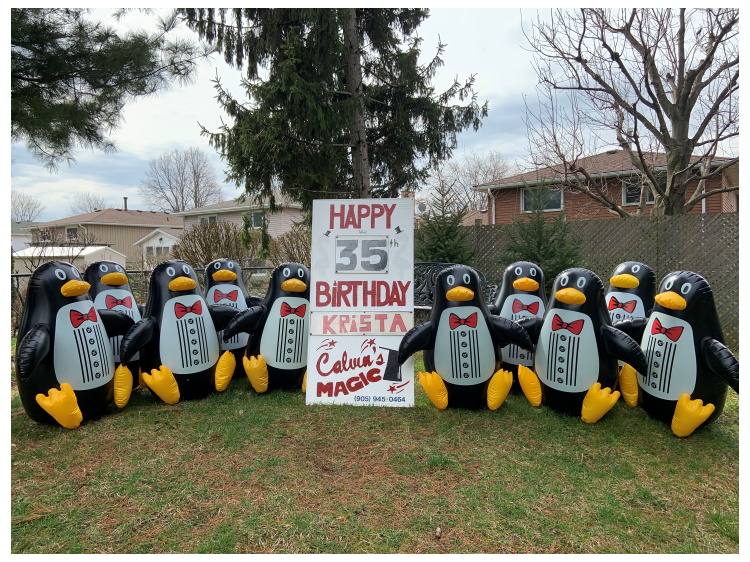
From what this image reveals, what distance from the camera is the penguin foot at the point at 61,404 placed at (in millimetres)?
3391

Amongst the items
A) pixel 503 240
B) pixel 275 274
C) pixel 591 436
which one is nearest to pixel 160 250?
pixel 503 240

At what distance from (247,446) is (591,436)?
2.46 meters

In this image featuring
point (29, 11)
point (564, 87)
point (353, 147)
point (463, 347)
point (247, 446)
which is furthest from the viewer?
point (564, 87)

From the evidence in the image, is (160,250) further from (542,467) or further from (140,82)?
(542,467)

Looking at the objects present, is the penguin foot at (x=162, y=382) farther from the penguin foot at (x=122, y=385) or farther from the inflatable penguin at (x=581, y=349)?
the inflatable penguin at (x=581, y=349)

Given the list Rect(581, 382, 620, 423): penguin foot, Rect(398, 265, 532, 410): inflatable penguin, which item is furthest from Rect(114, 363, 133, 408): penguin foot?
Rect(581, 382, 620, 423): penguin foot

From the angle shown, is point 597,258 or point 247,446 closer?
point 247,446

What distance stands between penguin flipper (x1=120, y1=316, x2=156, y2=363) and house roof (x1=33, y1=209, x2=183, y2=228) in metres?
30.1

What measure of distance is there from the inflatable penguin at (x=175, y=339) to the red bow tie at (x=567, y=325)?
286 centimetres

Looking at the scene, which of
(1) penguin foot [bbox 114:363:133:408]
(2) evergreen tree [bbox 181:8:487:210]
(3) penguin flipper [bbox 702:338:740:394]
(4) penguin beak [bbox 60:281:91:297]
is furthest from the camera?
(2) evergreen tree [bbox 181:8:487:210]

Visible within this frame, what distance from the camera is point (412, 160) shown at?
9672 millimetres

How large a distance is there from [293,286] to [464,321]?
1.57 metres

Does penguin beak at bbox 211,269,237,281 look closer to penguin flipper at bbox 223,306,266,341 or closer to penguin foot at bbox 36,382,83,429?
penguin flipper at bbox 223,306,266,341

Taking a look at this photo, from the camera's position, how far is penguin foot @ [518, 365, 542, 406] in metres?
3.85
